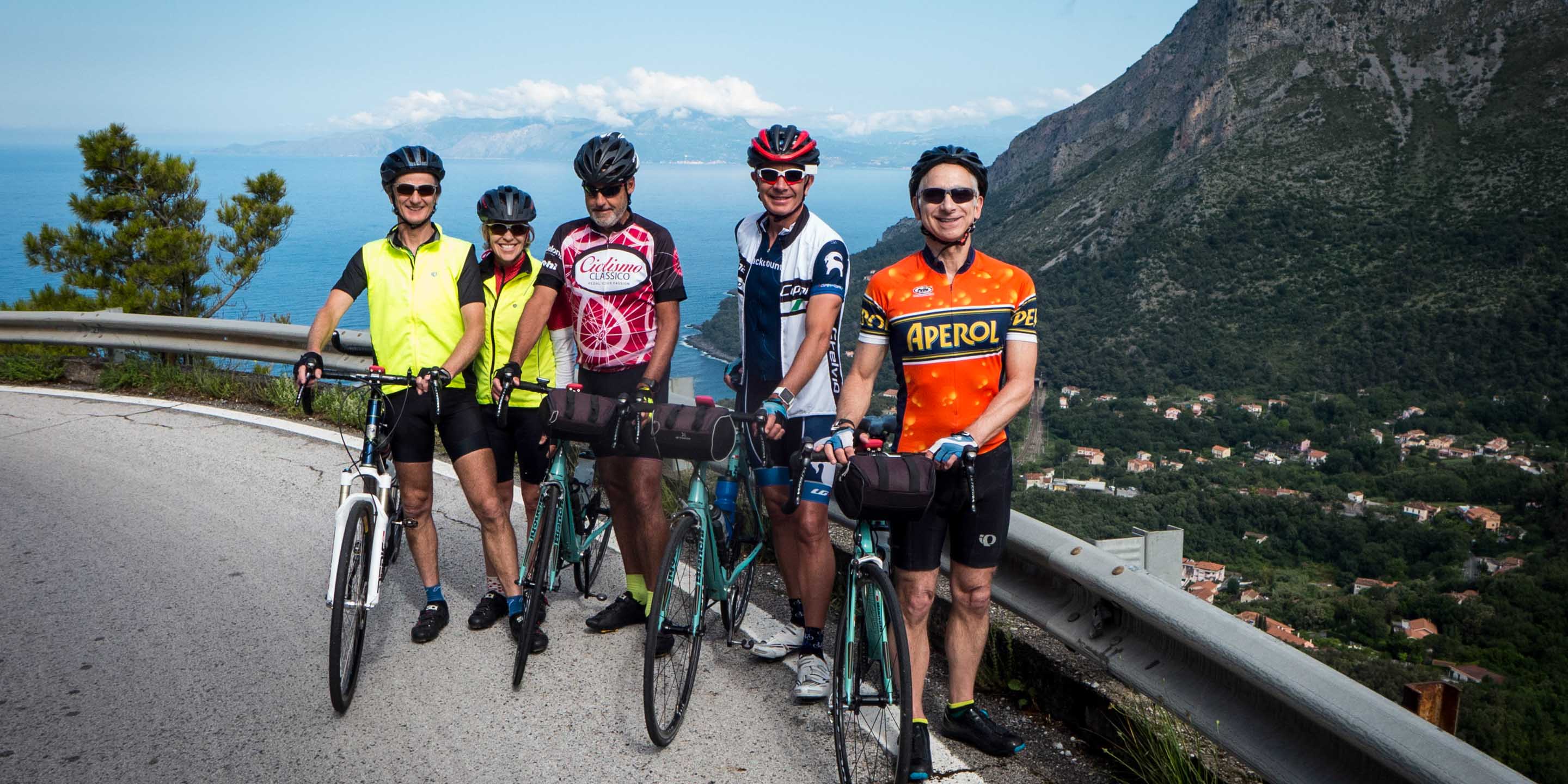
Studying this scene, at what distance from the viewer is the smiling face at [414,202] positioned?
13.7ft

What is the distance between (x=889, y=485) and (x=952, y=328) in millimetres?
596

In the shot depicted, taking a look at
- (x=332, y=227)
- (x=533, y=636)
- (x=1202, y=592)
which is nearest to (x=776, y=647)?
(x=533, y=636)

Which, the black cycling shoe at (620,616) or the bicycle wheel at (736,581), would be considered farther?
the black cycling shoe at (620,616)

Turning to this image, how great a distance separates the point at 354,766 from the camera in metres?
3.30

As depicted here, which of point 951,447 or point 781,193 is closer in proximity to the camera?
point 951,447

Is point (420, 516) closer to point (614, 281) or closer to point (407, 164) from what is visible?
point (614, 281)

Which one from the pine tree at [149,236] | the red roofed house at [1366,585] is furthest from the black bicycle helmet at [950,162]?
the red roofed house at [1366,585]

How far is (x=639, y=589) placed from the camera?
459 cm

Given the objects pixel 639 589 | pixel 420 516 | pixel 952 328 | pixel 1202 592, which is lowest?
pixel 1202 592

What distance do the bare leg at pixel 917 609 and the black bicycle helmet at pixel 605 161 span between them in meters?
1.99

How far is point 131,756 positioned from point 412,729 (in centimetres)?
88

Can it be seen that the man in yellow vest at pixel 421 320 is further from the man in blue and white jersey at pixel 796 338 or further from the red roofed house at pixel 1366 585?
the red roofed house at pixel 1366 585

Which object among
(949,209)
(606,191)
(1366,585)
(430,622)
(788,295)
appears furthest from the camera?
(1366,585)

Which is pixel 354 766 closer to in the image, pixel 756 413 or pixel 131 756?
pixel 131 756
